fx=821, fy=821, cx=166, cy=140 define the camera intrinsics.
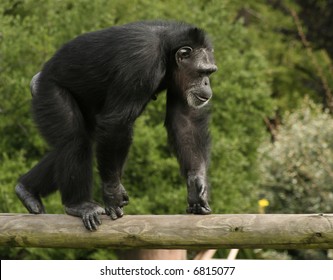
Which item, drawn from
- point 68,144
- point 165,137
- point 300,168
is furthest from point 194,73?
point 300,168

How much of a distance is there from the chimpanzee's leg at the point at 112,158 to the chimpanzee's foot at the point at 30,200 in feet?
2.55

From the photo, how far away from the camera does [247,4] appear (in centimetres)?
2233

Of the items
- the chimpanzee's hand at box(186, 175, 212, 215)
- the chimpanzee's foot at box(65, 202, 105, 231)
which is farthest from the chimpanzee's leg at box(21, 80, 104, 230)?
the chimpanzee's hand at box(186, 175, 212, 215)

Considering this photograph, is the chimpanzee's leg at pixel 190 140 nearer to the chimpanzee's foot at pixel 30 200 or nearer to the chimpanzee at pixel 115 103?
the chimpanzee at pixel 115 103

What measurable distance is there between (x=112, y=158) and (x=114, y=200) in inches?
13.8

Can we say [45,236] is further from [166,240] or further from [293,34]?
[293,34]

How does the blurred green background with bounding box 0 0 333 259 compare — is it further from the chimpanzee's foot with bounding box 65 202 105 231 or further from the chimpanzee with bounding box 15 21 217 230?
the chimpanzee's foot with bounding box 65 202 105 231

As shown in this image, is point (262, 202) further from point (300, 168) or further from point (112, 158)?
point (112, 158)

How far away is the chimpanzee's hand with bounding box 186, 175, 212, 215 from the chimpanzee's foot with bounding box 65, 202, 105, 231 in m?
0.74

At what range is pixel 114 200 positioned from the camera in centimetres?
684

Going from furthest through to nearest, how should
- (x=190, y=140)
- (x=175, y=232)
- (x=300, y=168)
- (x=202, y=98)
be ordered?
(x=300, y=168) → (x=190, y=140) → (x=202, y=98) → (x=175, y=232)

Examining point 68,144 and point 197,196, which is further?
point 68,144

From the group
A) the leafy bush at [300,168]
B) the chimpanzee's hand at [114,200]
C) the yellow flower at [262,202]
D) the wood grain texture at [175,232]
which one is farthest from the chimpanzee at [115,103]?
the leafy bush at [300,168]

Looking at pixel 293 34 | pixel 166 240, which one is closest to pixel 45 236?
pixel 166 240
